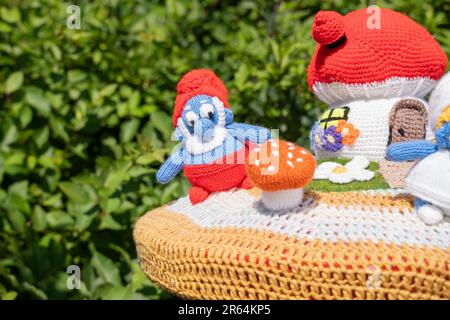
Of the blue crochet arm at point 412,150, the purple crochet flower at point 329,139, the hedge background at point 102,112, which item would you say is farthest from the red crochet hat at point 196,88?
the hedge background at point 102,112

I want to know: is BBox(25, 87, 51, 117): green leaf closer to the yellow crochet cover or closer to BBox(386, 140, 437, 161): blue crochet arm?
the yellow crochet cover

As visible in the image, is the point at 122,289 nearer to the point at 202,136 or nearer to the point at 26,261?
the point at 26,261

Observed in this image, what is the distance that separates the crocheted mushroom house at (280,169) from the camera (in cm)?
Answer: 79

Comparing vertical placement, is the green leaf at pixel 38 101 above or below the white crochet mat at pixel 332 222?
below

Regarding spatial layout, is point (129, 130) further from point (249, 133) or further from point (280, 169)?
point (280, 169)

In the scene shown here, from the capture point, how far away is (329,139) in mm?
1031

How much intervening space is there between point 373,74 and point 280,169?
1.07 feet

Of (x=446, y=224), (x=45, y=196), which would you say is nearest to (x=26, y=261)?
(x=45, y=196)

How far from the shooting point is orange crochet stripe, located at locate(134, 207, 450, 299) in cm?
70

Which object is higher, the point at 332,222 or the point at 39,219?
the point at 332,222

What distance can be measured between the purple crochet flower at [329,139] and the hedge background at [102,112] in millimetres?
690

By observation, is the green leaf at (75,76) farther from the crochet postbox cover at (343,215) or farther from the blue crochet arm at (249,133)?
the blue crochet arm at (249,133)

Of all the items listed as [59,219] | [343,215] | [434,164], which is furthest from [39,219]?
[434,164]
